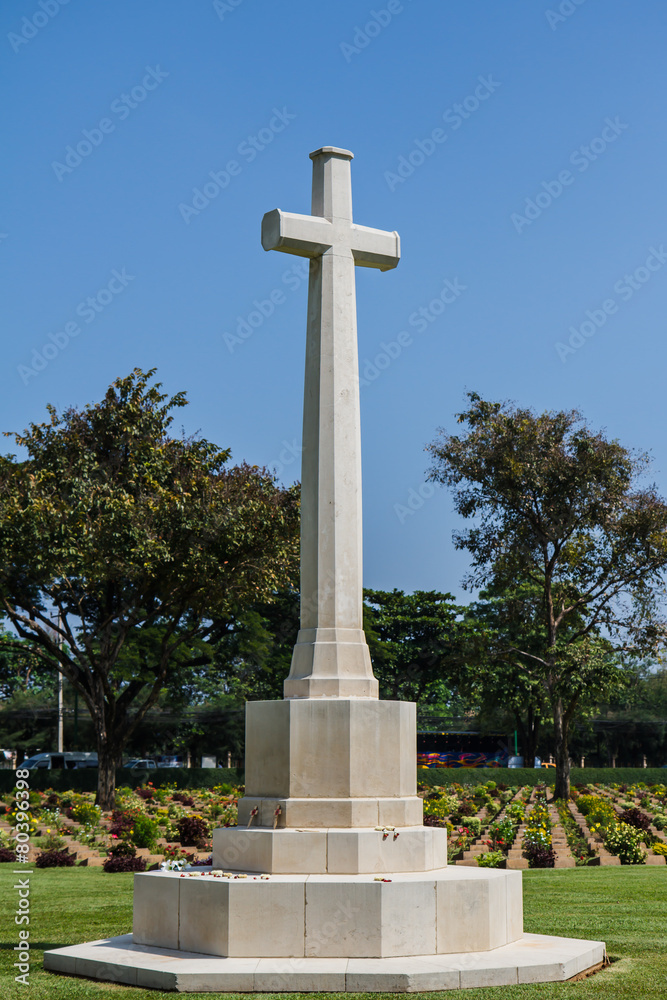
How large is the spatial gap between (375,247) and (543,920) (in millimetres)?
7471

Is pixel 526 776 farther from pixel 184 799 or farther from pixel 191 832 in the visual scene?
pixel 191 832

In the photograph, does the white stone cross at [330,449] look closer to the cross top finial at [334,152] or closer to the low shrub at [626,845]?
the cross top finial at [334,152]

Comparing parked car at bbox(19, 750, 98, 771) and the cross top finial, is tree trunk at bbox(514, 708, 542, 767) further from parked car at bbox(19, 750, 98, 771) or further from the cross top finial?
the cross top finial

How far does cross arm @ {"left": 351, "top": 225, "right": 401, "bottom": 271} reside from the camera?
1016cm

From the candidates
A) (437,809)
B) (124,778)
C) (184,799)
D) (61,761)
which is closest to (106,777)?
(184,799)

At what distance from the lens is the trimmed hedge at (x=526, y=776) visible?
4259cm

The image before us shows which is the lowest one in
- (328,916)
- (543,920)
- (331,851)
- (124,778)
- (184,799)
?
(124,778)

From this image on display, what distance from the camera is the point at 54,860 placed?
18.4 meters

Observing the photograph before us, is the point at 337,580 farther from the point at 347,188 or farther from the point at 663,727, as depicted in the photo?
the point at 663,727

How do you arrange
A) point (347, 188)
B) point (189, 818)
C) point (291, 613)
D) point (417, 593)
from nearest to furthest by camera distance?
point (347, 188), point (189, 818), point (291, 613), point (417, 593)

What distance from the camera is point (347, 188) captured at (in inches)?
405

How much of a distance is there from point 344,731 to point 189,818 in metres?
13.4

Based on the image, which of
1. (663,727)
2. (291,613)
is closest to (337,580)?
(291,613)

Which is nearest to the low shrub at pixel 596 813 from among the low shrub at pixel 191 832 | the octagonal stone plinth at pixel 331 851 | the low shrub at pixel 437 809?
the low shrub at pixel 437 809
